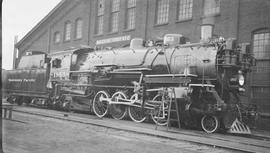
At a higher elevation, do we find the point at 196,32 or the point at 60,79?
the point at 196,32

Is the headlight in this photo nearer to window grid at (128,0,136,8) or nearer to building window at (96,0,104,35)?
window grid at (128,0,136,8)

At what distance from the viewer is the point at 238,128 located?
10844mm

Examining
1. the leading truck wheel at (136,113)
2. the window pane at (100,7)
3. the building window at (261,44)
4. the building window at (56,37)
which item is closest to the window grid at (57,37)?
the building window at (56,37)

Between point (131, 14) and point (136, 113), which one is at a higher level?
point (131, 14)

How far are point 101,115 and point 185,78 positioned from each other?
4.54 metres

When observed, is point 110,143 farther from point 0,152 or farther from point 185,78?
point 185,78

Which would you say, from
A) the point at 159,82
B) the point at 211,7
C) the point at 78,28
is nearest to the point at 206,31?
the point at 159,82

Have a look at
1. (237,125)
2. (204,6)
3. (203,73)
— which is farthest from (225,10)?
(237,125)

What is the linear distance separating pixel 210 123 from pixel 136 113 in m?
3.12

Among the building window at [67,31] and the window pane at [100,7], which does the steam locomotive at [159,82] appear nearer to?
the window pane at [100,7]

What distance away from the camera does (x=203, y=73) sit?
1135 cm

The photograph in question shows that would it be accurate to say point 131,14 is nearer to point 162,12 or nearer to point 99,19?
point 162,12

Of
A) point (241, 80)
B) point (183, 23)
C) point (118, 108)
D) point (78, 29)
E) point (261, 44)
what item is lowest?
point (118, 108)

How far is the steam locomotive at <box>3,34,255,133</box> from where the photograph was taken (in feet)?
36.8
